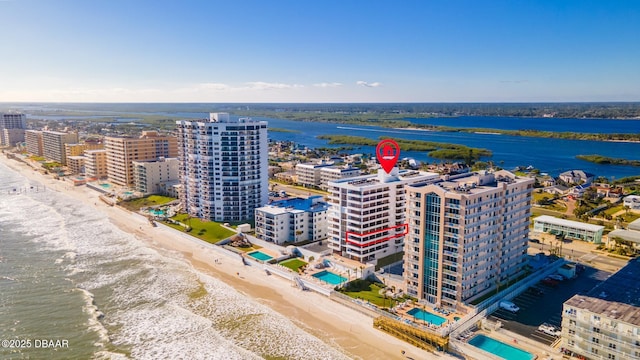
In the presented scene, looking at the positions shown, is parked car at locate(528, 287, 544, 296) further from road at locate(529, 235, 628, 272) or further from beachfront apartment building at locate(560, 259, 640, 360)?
road at locate(529, 235, 628, 272)

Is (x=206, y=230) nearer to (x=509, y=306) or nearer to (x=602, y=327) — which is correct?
(x=509, y=306)

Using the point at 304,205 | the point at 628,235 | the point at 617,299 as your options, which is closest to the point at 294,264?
the point at 304,205

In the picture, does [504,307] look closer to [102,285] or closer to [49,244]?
[102,285]

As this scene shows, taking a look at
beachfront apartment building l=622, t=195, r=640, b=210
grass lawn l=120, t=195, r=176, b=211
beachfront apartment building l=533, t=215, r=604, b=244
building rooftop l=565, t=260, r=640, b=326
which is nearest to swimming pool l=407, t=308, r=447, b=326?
building rooftop l=565, t=260, r=640, b=326

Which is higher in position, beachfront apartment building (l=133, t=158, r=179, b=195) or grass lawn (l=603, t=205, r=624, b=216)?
beachfront apartment building (l=133, t=158, r=179, b=195)

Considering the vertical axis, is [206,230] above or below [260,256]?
above

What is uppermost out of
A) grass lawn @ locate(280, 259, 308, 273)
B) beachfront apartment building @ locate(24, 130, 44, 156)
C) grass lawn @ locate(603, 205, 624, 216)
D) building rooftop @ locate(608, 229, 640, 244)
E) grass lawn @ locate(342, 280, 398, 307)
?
beachfront apartment building @ locate(24, 130, 44, 156)

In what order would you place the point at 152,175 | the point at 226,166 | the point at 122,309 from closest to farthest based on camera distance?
1. the point at 122,309
2. the point at 226,166
3. the point at 152,175

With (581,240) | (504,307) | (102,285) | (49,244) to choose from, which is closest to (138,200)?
(49,244)
